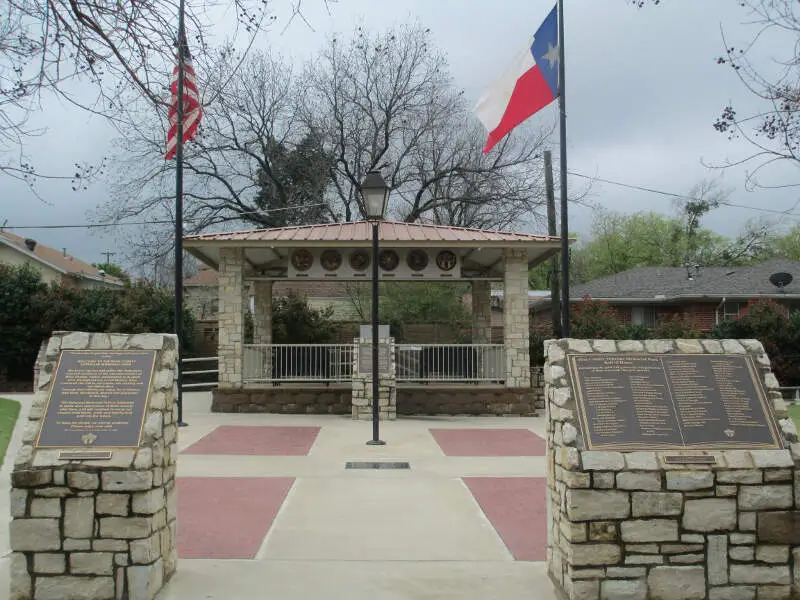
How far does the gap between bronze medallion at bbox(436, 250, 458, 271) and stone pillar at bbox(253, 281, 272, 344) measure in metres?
4.82

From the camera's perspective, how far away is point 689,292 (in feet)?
89.1

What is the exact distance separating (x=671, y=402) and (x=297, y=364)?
41.9ft

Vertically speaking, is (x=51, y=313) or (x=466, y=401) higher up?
(x=51, y=313)

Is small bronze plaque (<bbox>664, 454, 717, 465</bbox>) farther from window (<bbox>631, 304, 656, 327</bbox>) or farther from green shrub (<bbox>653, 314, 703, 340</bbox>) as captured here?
window (<bbox>631, 304, 656, 327</bbox>)

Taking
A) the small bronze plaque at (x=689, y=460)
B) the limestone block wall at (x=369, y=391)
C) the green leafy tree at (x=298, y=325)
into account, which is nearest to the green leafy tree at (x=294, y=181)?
the green leafy tree at (x=298, y=325)

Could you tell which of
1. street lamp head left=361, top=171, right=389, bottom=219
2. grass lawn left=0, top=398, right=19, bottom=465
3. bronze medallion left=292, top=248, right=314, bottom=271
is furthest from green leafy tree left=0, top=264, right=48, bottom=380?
street lamp head left=361, top=171, right=389, bottom=219

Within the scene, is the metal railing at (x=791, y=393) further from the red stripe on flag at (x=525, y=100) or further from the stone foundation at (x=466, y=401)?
the red stripe on flag at (x=525, y=100)

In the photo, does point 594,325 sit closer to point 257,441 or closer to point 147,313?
point 257,441

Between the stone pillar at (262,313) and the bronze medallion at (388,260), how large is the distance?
3759 mm

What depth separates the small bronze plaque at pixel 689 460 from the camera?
457 centimetres

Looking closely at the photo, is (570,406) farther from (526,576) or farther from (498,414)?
(498,414)

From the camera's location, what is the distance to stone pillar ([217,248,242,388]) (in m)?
16.2

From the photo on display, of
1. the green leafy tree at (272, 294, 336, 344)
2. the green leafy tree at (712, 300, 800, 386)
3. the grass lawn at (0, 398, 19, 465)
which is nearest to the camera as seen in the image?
the grass lawn at (0, 398, 19, 465)

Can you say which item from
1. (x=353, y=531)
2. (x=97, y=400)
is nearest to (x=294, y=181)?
(x=353, y=531)
